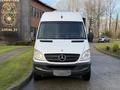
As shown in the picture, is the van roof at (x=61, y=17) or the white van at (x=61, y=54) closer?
the white van at (x=61, y=54)

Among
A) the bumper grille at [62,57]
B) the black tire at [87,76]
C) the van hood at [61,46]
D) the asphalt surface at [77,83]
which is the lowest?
the asphalt surface at [77,83]

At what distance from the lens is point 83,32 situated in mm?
14984

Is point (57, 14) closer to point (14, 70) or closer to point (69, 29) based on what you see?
point (69, 29)

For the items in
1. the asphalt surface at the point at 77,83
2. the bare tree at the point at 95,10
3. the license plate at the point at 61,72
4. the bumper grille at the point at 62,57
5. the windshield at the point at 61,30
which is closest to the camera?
the asphalt surface at the point at 77,83

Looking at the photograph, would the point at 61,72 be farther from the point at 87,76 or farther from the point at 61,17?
the point at 61,17

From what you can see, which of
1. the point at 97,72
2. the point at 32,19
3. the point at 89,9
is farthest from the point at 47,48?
the point at 89,9

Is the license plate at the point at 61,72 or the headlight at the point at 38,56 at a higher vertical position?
the headlight at the point at 38,56

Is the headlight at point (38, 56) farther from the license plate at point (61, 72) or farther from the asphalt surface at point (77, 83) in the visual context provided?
the asphalt surface at point (77, 83)

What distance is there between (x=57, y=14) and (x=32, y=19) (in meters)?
45.4

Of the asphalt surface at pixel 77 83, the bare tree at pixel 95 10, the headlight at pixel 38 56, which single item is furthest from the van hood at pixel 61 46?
the bare tree at pixel 95 10

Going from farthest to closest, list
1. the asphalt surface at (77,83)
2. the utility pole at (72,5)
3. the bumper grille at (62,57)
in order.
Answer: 1. the utility pole at (72,5)
2. the bumper grille at (62,57)
3. the asphalt surface at (77,83)

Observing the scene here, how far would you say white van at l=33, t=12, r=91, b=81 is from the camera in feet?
43.7

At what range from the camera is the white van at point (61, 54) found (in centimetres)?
1330

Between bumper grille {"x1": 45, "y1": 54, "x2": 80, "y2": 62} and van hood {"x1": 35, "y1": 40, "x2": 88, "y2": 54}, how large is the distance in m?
0.14
